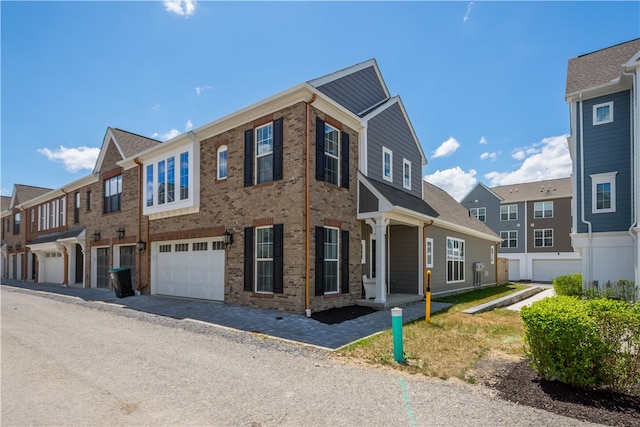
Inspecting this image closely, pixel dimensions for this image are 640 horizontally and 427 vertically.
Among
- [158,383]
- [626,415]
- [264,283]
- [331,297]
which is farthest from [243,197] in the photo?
[626,415]

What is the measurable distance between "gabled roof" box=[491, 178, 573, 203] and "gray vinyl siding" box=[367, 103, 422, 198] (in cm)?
2227

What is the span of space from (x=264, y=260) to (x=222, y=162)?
13.5ft

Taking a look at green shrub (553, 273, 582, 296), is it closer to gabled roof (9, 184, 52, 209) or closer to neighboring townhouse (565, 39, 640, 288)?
neighboring townhouse (565, 39, 640, 288)

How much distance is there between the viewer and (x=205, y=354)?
703 cm

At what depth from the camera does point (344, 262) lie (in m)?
12.0

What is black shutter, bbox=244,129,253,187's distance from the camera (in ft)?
39.7

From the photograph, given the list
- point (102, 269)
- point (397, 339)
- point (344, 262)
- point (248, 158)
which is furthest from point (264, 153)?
point (102, 269)

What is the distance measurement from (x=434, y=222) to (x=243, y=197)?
25.6 ft

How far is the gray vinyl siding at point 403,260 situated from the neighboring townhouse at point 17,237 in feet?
92.2

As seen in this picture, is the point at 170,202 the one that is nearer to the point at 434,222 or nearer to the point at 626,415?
the point at 434,222

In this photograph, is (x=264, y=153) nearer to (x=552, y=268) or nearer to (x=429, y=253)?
(x=429, y=253)

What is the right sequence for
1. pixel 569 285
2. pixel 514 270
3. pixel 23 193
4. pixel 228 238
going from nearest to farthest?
pixel 228 238 < pixel 569 285 < pixel 23 193 < pixel 514 270

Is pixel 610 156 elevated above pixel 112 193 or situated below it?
above

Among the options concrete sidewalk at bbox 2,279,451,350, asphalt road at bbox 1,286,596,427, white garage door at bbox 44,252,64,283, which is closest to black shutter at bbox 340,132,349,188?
concrete sidewalk at bbox 2,279,451,350
